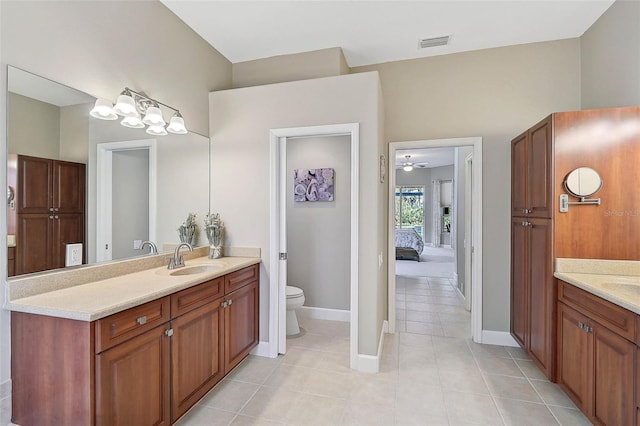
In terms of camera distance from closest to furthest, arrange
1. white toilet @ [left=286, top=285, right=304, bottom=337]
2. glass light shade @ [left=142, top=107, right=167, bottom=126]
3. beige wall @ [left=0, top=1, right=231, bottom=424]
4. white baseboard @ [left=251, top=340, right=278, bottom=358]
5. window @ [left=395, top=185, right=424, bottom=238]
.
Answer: beige wall @ [left=0, top=1, right=231, bottom=424] < glass light shade @ [left=142, top=107, right=167, bottom=126] < white baseboard @ [left=251, top=340, right=278, bottom=358] < white toilet @ [left=286, top=285, right=304, bottom=337] < window @ [left=395, top=185, right=424, bottom=238]

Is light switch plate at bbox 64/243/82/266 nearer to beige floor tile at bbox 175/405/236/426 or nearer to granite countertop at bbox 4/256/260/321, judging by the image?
granite countertop at bbox 4/256/260/321

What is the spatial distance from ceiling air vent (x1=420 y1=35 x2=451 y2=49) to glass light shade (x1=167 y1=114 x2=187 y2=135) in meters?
2.31

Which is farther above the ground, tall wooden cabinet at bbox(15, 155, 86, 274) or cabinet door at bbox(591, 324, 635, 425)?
tall wooden cabinet at bbox(15, 155, 86, 274)

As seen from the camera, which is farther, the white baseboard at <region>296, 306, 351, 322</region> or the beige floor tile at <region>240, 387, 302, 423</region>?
the white baseboard at <region>296, 306, 351, 322</region>

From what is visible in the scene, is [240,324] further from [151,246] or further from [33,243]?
[33,243]

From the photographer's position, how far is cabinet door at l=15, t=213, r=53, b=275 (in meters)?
1.53

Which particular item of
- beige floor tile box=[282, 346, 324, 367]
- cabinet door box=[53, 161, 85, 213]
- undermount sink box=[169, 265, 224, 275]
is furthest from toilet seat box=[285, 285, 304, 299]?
cabinet door box=[53, 161, 85, 213]

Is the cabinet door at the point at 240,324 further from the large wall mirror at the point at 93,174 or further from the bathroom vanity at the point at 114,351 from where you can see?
the large wall mirror at the point at 93,174

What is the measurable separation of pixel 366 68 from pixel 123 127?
2492mm

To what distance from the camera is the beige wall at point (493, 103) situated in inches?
116

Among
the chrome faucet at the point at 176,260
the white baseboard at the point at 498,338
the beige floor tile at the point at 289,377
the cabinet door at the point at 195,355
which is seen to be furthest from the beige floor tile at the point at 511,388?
the chrome faucet at the point at 176,260

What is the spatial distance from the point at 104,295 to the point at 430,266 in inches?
269

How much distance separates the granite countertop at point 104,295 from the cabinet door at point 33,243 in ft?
0.49

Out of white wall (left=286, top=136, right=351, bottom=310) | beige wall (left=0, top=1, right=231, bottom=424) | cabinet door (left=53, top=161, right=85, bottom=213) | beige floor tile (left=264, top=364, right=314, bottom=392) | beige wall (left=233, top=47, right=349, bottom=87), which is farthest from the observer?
white wall (left=286, top=136, right=351, bottom=310)
